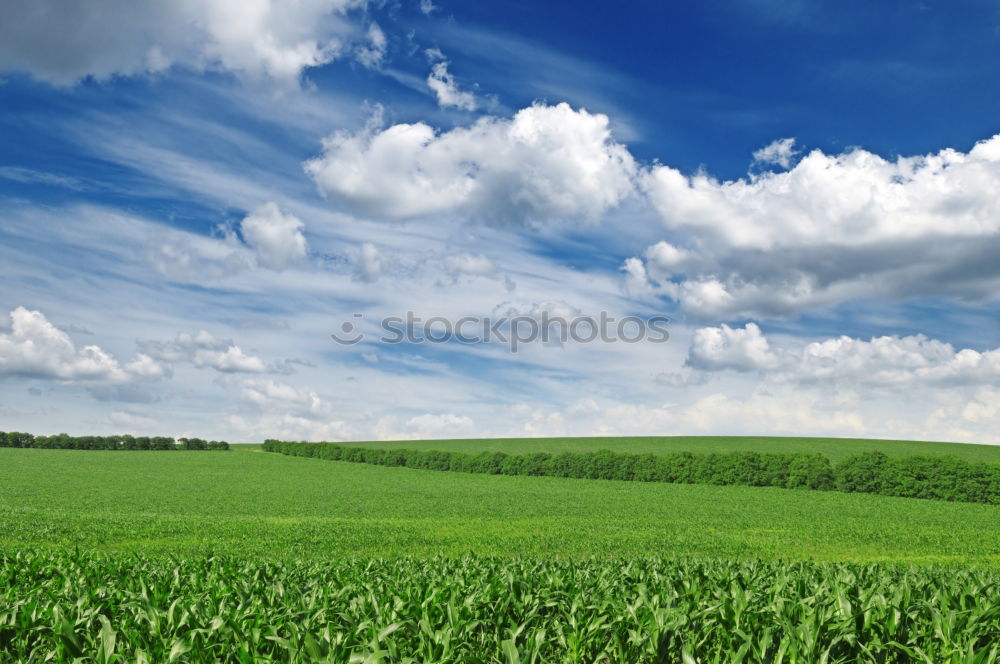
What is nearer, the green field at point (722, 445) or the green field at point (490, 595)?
the green field at point (490, 595)

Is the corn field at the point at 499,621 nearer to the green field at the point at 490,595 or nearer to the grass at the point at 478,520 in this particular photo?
the green field at the point at 490,595

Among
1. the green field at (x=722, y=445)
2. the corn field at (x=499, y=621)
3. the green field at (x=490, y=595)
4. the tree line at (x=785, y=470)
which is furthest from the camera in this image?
the green field at (x=722, y=445)

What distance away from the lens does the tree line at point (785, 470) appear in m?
45.1

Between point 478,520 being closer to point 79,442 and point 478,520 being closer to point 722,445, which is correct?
point 722,445

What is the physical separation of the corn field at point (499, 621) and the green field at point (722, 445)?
3121 inches

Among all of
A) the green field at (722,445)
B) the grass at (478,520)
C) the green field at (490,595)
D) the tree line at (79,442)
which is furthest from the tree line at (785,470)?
the tree line at (79,442)

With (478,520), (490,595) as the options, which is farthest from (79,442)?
(490,595)

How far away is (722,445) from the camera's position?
106250mm

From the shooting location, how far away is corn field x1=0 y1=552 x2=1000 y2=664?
21.7ft

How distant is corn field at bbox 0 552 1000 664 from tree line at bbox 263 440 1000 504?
4302 cm

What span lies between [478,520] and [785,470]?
3094 cm

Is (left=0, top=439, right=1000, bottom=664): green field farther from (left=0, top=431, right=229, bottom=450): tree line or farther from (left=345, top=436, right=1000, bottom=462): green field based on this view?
(left=0, top=431, right=229, bottom=450): tree line

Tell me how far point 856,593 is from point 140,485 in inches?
2317

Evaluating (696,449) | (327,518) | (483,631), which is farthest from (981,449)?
(483,631)
